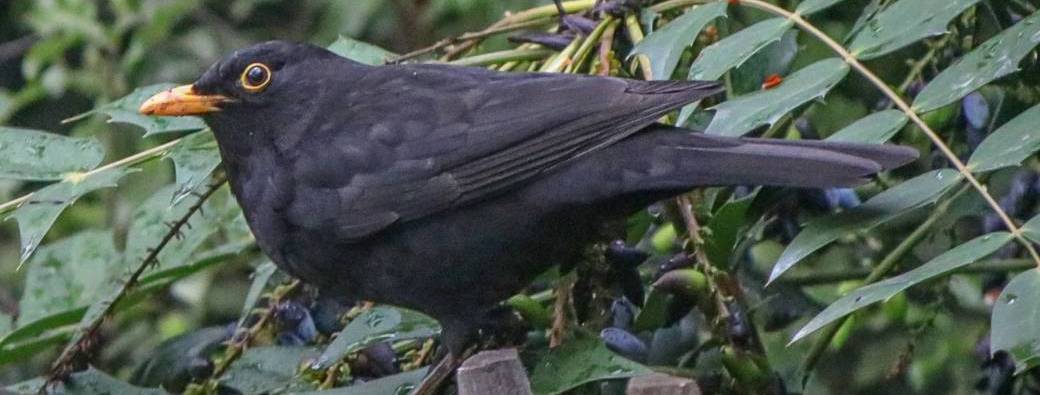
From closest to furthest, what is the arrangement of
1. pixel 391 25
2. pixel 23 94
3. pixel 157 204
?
pixel 157 204 → pixel 23 94 → pixel 391 25

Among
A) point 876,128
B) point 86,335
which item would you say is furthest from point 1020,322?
point 86,335

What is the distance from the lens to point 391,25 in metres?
6.92

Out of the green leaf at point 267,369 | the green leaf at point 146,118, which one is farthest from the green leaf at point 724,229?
the green leaf at point 146,118

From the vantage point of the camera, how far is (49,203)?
3332 millimetres

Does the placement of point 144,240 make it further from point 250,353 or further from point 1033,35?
point 1033,35

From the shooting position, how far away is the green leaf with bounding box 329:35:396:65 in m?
3.97

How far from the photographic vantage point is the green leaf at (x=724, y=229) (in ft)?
10.5

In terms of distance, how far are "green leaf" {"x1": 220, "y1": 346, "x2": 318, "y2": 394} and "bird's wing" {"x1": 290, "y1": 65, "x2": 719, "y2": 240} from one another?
28cm

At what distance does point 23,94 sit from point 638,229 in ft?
8.69

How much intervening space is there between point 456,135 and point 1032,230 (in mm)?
1257

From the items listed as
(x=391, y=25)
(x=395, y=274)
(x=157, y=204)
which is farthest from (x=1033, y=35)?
(x=391, y=25)

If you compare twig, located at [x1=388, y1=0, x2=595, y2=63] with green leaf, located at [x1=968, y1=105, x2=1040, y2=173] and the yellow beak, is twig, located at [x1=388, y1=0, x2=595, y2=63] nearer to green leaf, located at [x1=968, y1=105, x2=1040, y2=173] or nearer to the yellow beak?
the yellow beak

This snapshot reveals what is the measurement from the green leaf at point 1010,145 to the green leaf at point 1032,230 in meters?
0.11

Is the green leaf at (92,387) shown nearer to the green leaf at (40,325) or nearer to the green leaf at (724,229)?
the green leaf at (40,325)
